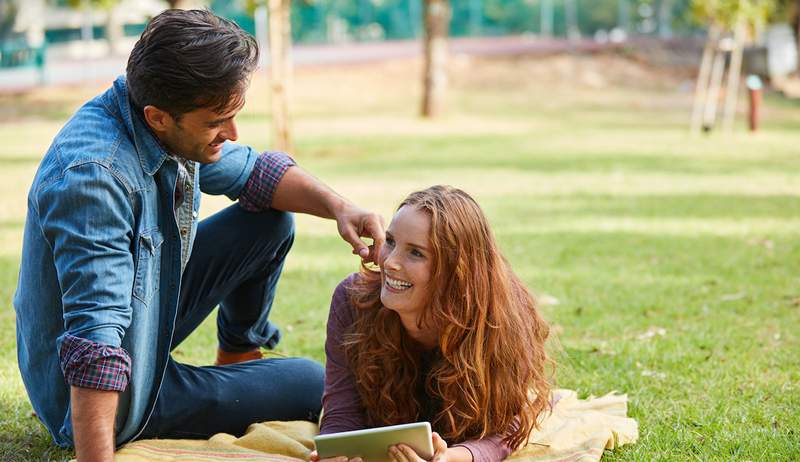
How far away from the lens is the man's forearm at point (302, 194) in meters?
3.89

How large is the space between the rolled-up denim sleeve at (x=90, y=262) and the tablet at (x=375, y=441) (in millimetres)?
662

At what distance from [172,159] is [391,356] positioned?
0.98m

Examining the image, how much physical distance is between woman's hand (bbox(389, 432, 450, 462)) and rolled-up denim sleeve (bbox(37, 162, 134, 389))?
0.84m

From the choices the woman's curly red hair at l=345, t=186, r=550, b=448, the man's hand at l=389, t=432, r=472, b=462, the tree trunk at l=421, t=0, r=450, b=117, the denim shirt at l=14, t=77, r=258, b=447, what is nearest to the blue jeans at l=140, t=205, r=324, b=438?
the denim shirt at l=14, t=77, r=258, b=447

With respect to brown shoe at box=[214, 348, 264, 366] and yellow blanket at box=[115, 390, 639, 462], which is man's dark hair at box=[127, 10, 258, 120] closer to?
yellow blanket at box=[115, 390, 639, 462]

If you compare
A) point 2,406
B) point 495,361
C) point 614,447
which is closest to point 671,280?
point 614,447

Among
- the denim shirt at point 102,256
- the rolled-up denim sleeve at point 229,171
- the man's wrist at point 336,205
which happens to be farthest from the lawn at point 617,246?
the rolled-up denim sleeve at point 229,171

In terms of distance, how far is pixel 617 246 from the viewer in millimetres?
8062

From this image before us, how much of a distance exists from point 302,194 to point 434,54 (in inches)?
658

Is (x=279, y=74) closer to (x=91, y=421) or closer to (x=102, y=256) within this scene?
(x=102, y=256)

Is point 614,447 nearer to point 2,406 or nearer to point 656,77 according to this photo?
point 2,406

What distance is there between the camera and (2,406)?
4.23 meters

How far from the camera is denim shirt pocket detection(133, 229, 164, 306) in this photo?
123 inches

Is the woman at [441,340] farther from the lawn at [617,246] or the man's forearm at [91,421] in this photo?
the man's forearm at [91,421]
